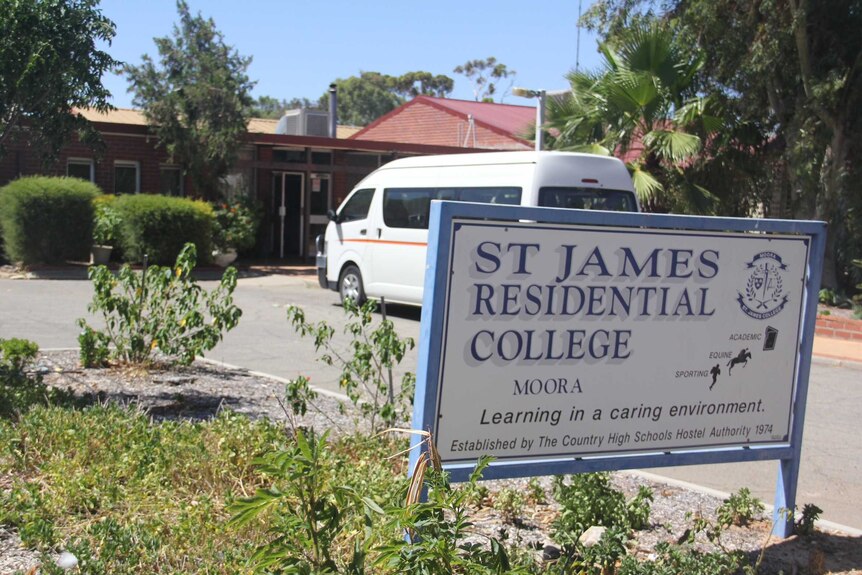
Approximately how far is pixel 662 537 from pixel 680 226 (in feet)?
5.29

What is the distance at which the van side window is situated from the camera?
15422 millimetres

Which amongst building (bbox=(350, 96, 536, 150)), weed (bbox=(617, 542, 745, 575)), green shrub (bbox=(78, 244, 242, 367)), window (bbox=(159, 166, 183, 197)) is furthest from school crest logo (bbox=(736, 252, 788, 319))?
building (bbox=(350, 96, 536, 150))

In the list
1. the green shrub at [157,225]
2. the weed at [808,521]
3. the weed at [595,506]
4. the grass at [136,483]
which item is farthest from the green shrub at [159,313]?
the green shrub at [157,225]

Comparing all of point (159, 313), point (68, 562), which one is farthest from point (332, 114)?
point (68, 562)

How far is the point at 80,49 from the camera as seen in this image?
7.03 m

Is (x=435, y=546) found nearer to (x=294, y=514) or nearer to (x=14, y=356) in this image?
(x=294, y=514)

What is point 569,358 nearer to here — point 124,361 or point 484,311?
point 484,311

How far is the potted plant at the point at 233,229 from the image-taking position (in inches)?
864

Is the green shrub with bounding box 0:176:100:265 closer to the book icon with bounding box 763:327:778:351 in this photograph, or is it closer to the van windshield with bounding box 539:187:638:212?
the van windshield with bounding box 539:187:638:212

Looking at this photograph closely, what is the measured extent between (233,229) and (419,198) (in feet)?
30.1

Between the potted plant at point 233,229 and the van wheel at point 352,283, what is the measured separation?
21.8 ft

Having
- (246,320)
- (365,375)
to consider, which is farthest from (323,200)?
(365,375)

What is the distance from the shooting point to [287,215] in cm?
2527

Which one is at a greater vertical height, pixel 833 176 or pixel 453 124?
pixel 453 124
